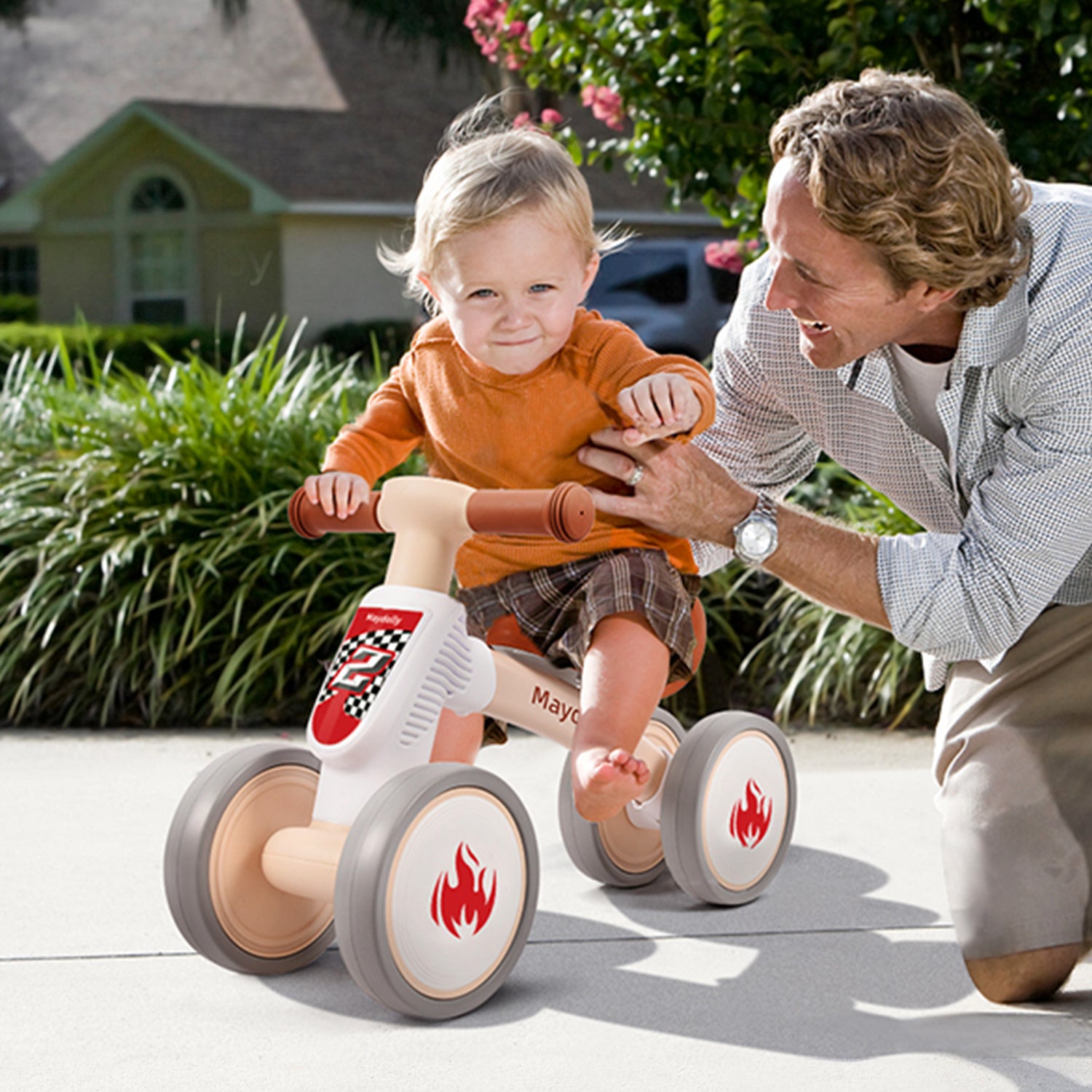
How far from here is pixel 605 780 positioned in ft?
8.09

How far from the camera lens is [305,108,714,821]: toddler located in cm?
256

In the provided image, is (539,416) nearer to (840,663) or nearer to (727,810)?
(727,810)

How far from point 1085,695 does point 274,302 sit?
68.5ft

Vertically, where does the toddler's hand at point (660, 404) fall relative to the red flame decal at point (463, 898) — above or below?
above

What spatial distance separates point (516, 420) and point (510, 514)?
33 cm

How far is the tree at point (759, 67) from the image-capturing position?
16.8 ft

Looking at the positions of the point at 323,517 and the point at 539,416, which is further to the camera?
the point at 539,416

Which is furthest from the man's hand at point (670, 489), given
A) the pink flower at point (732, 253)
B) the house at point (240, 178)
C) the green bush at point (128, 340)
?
the house at point (240, 178)

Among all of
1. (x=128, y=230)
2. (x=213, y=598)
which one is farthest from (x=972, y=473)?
(x=128, y=230)

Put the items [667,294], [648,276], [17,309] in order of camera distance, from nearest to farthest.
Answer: [667,294], [648,276], [17,309]

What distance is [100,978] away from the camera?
9.07 ft

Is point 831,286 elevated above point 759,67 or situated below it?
below

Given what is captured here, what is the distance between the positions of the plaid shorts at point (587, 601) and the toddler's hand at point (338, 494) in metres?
0.40

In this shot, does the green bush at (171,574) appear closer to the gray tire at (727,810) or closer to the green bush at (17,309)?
the gray tire at (727,810)
